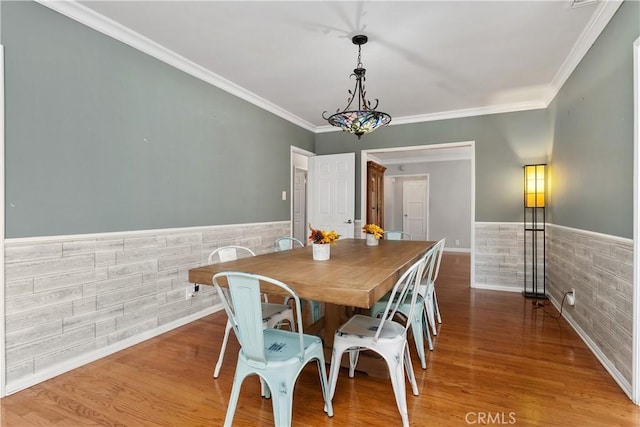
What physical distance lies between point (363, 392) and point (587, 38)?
3231mm

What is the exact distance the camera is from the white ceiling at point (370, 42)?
2371mm

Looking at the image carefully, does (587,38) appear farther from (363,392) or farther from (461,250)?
(461,250)

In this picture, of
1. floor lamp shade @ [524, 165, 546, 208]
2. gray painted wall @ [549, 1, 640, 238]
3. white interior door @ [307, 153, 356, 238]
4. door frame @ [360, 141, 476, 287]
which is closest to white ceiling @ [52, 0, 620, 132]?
gray painted wall @ [549, 1, 640, 238]

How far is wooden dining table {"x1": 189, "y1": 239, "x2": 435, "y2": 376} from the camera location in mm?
1509

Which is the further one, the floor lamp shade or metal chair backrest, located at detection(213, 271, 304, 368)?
the floor lamp shade

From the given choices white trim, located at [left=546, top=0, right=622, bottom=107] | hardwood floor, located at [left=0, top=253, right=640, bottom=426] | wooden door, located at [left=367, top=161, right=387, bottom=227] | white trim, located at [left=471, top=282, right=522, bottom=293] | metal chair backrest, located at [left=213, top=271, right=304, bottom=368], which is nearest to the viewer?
metal chair backrest, located at [left=213, top=271, right=304, bottom=368]

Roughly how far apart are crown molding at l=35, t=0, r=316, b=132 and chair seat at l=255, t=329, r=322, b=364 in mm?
2594

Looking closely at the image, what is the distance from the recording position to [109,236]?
256 centimetres

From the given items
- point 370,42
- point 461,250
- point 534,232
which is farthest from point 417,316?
point 461,250

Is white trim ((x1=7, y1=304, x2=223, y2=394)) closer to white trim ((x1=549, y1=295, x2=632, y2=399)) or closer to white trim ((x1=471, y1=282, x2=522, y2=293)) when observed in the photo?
white trim ((x1=549, y1=295, x2=632, y2=399))

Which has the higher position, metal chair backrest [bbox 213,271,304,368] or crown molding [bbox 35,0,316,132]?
crown molding [bbox 35,0,316,132]

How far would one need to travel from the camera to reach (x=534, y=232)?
4367mm

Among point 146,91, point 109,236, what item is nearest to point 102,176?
point 109,236

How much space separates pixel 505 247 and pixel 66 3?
208 inches
